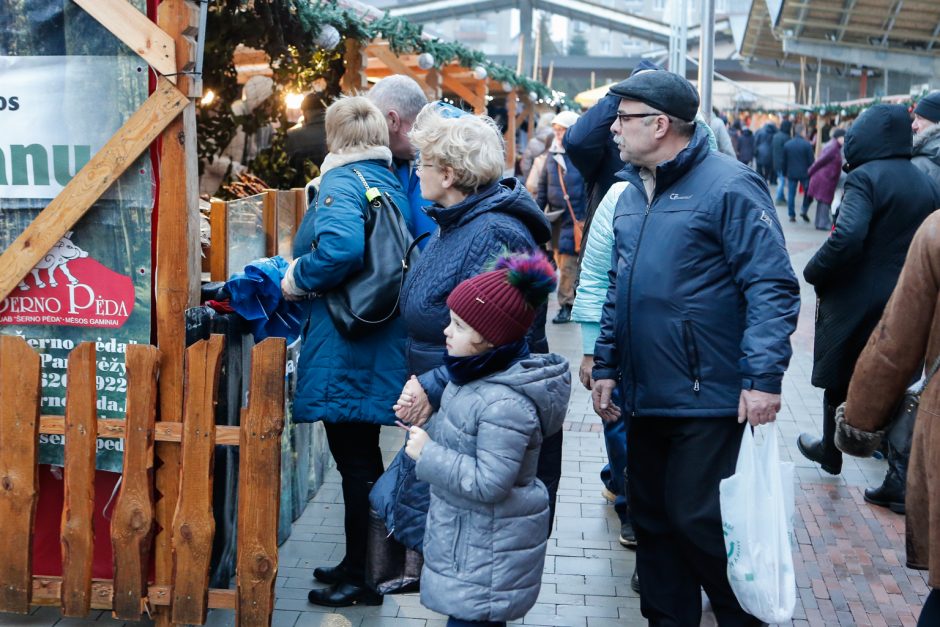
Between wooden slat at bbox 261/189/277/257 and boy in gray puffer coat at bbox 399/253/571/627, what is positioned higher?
wooden slat at bbox 261/189/277/257

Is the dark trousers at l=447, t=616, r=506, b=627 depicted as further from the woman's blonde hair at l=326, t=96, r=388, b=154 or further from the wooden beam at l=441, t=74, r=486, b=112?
the wooden beam at l=441, t=74, r=486, b=112

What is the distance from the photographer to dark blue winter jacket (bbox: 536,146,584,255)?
990 cm

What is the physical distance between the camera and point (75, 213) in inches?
144

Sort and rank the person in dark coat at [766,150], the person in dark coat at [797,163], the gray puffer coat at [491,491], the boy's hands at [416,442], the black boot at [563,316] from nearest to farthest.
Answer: the gray puffer coat at [491,491], the boy's hands at [416,442], the black boot at [563,316], the person in dark coat at [797,163], the person in dark coat at [766,150]

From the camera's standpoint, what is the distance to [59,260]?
12.5ft

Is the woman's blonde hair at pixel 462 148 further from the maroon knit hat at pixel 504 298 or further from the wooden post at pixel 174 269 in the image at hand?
the wooden post at pixel 174 269

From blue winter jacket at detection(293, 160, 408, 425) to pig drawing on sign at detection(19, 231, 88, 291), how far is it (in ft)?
2.53

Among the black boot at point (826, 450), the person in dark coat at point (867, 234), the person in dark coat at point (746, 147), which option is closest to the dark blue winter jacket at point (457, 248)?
the person in dark coat at point (867, 234)

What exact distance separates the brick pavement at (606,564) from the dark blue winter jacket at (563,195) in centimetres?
384

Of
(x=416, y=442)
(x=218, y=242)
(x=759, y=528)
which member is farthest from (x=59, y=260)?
(x=759, y=528)

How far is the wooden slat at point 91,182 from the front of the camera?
362 centimetres

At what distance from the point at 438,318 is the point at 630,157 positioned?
31.9 inches

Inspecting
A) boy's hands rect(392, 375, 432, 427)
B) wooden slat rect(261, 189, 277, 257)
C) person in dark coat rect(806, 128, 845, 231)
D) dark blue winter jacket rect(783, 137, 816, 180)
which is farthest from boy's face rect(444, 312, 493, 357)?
dark blue winter jacket rect(783, 137, 816, 180)

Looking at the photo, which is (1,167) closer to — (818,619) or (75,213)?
(75,213)
